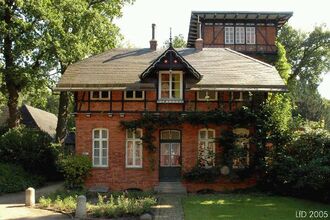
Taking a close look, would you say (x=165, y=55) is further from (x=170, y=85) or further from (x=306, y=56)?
(x=306, y=56)

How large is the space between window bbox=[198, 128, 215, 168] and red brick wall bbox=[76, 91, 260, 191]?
0.28 metres

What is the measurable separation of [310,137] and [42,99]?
758 inches

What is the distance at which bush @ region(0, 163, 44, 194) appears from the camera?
83.2 feet

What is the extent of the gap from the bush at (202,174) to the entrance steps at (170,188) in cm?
65

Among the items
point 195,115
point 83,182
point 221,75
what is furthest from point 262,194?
point 83,182

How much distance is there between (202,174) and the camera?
2444 centimetres

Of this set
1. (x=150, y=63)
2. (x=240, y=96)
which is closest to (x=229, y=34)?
(x=150, y=63)

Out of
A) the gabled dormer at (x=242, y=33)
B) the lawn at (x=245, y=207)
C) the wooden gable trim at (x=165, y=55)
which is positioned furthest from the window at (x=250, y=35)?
the lawn at (x=245, y=207)

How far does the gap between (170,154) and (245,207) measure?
6.88 m

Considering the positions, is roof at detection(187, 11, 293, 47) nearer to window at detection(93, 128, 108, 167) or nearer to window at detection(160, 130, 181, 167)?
window at detection(160, 130, 181, 167)

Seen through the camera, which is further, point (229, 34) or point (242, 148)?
point (229, 34)

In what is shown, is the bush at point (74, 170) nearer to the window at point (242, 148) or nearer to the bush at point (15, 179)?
the bush at point (15, 179)

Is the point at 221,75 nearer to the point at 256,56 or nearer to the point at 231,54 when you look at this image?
the point at 231,54

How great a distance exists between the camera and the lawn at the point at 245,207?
17688 millimetres
